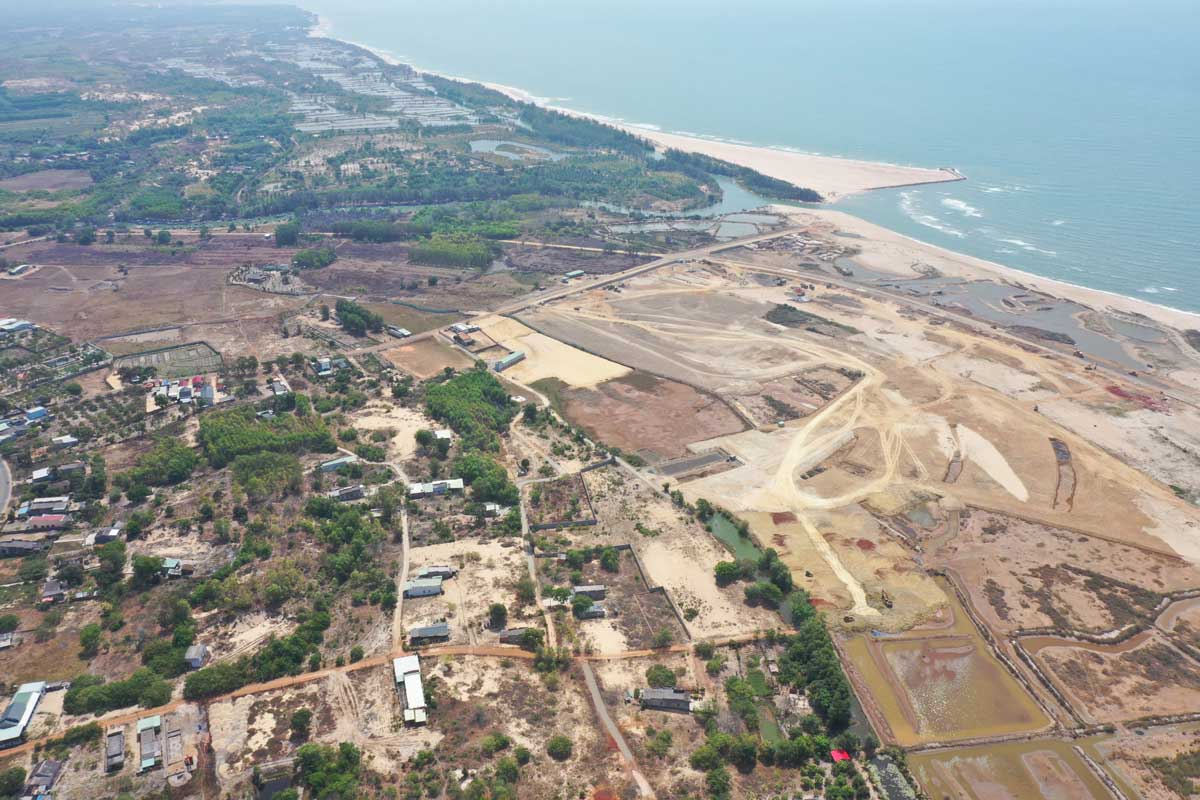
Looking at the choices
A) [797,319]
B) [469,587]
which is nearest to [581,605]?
[469,587]

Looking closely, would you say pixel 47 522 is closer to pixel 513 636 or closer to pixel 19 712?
pixel 19 712

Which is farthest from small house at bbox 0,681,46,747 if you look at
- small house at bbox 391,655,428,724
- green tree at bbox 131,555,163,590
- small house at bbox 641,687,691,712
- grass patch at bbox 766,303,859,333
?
grass patch at bbox 766,303,859,333

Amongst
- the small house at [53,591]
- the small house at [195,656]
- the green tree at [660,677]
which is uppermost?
the green tree at [660,677]

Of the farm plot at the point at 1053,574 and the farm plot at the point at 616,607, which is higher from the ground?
the farm plot at the point at 1053,574

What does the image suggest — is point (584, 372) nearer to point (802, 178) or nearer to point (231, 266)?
point (231, 266)

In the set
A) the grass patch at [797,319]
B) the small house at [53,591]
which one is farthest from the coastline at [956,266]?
the small house at [53,591]

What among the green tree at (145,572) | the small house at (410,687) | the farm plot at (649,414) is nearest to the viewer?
the small house at (410,687)

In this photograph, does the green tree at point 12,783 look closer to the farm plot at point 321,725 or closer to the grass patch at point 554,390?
the farm plot at point 321,725
